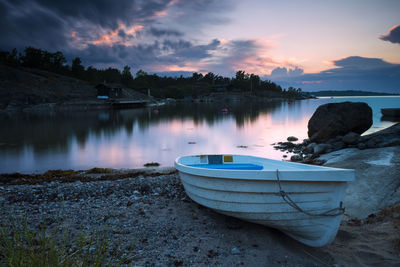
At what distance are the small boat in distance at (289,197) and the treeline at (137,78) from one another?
10123cm

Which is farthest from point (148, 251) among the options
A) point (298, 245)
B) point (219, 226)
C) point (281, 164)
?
point (281, 164)

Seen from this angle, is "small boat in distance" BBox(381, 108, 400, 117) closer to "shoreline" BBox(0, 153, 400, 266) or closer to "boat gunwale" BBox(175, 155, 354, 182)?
"shoreline" BBox(0, 153, 400, 266)

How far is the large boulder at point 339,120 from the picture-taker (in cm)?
1630

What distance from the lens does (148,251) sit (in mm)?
4379

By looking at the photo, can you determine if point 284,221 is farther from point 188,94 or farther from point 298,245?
point 188,94

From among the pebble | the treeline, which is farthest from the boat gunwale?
the treeline

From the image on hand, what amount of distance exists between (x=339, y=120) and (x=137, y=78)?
118 metres

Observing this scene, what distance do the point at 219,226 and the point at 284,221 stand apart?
1.46m

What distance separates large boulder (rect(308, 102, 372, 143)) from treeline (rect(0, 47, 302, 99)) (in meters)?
93.2

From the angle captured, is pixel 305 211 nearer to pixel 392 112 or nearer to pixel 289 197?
pixel 289 197

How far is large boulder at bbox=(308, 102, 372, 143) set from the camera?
16.3 meters

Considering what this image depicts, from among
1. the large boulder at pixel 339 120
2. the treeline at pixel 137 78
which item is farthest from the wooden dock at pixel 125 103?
the large boulder at pixel 339 120

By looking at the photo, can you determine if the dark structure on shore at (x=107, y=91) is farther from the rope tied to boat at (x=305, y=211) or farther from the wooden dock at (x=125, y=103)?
the rope tied to boat at (x=305, y=211)

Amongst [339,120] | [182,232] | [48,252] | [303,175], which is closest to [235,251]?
[182,232]
